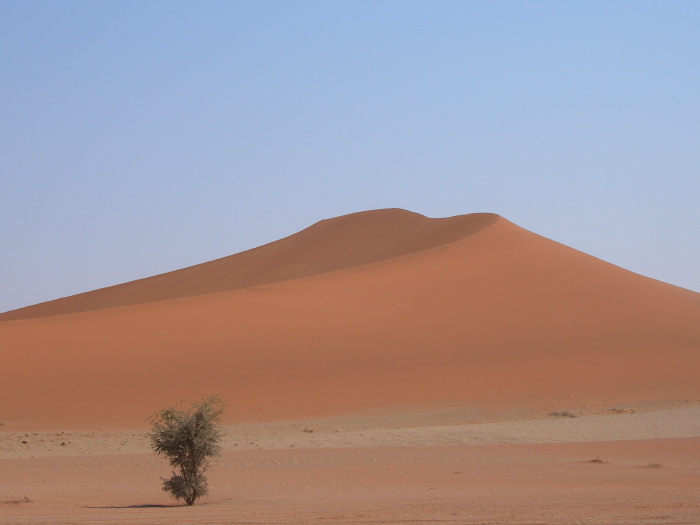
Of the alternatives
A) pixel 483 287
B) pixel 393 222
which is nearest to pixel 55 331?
pixel 483 287

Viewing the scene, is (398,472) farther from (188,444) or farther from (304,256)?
(304,256)

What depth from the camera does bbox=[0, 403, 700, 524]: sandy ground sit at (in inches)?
316

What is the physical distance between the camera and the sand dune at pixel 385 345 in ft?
60.5

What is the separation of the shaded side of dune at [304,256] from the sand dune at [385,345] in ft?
14.2

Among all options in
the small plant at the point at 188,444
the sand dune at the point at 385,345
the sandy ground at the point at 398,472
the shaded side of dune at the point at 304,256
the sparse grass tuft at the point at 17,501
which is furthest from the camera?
the shaded side of dune at the point at 304,256

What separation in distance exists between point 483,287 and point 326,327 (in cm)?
596

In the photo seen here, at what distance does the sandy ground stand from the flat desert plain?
0.06 m

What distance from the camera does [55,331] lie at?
2198 cm

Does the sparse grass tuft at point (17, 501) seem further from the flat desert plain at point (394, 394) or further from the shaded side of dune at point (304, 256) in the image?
the shaded side of dune at point (304, 256)

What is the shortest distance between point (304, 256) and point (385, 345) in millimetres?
16581

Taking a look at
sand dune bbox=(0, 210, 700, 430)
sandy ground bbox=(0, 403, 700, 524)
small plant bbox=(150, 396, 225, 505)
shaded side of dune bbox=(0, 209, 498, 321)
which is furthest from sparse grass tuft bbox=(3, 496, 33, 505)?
shaded side of dune bbox=(0, 209, 498, 321)

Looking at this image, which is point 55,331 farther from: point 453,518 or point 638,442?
point 453,518

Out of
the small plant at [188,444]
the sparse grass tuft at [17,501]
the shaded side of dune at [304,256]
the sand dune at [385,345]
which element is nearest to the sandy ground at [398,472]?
the sparse grass tuft at [17,501]

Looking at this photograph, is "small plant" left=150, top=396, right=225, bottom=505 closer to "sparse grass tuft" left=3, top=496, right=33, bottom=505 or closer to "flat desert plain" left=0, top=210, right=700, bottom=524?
"flat desert plain" left=0, top=210, right=700, bottom=524
